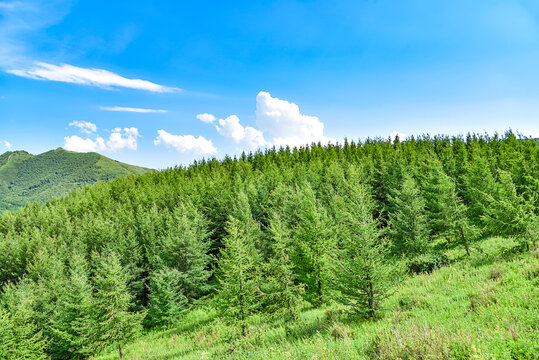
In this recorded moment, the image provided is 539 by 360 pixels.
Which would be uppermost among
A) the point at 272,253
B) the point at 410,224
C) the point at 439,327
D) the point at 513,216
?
the point at 513,216

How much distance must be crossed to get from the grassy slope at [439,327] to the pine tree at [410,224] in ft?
20.6

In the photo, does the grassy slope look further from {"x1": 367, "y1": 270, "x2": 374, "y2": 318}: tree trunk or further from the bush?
the bush

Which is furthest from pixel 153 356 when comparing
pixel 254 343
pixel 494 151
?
pixel 494 151

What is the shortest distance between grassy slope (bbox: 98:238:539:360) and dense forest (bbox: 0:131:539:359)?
535 millimetres

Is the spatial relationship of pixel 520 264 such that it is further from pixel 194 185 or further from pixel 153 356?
pixel 194 185

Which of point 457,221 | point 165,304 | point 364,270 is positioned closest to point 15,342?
point 165,304

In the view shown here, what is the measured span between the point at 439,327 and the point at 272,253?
2953 cm

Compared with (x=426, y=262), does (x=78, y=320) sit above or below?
below

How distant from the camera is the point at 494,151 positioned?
5875 centimetres

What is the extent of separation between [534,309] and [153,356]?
24.9 metres

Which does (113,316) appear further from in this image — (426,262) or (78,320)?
(426,262)

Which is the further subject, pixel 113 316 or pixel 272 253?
pixel 272 253

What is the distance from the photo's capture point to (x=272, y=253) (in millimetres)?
35656

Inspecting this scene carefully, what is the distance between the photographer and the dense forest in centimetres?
1345
